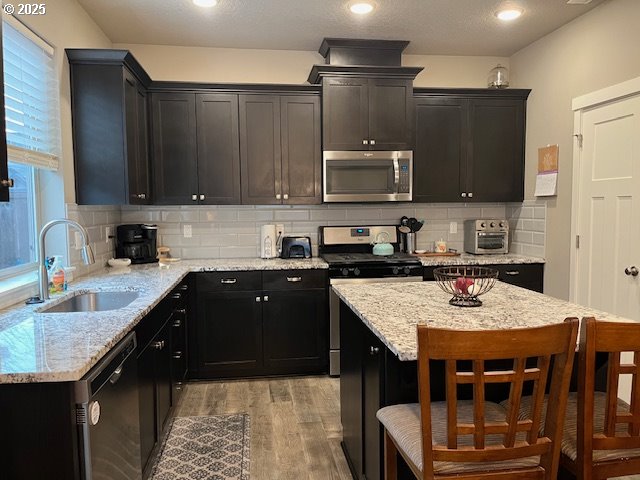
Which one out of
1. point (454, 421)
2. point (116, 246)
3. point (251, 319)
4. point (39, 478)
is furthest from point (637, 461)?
point (116, 246)

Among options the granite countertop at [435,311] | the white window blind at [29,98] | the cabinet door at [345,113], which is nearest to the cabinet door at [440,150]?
the cabinet door at [345,113]

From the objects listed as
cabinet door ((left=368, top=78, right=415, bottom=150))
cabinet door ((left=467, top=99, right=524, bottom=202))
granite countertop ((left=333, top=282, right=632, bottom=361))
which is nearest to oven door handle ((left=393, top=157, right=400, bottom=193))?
cabinet door ((left=368, top=78, right=415, bottom=150))

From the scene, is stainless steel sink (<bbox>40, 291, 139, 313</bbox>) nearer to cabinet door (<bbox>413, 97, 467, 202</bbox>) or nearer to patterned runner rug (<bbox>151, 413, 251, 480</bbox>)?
patterned runner rug (<bbox>151, 413, 251, 480</bbox>)

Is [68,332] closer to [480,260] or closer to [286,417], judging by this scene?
[286,417]

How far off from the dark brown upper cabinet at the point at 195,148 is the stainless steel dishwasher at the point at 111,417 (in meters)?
2.05

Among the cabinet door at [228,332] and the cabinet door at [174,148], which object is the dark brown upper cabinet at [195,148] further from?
the cabinet door at [228,332]

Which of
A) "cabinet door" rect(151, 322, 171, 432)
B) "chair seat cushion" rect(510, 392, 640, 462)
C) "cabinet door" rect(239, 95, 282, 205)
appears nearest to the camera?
"chair seat cushion" rect(510, 392, 640, 462)

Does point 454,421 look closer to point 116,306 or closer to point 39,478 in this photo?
point 39,478

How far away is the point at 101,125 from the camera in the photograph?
10.1 ft

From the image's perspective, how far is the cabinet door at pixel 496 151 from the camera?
13.8ft

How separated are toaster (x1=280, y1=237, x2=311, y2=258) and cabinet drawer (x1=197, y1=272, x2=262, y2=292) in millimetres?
470

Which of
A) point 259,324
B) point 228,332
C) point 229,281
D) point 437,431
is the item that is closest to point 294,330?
point 259,324

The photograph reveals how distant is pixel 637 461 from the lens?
143 centimetres

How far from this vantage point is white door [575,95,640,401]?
300 centimetres
